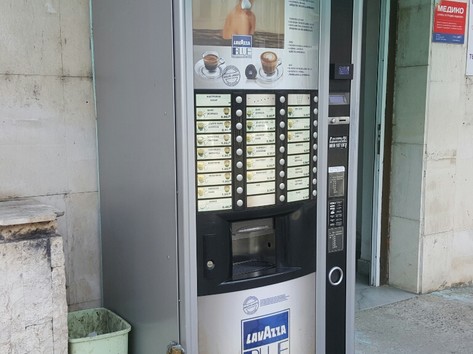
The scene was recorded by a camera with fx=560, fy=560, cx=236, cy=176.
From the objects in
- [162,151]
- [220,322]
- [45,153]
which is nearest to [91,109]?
[45,153]

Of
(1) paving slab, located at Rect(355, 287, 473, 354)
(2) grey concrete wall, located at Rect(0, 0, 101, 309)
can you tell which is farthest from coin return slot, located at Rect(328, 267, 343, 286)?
(2) grey concrete wall, located at Rect(0, 0, 101, 309)

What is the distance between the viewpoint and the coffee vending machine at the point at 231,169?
220cm

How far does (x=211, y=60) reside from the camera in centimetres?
219

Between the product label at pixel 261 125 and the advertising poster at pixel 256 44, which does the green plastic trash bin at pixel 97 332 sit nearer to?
the product label at pixel 261 125

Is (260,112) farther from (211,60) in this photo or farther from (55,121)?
(55,121)

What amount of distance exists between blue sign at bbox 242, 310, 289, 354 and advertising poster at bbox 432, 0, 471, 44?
8.49ft

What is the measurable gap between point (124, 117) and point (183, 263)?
747 mm

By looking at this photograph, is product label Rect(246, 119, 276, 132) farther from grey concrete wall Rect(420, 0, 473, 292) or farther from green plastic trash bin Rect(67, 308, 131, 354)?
grey concrete wall Rect(420, 0, 473, 292)

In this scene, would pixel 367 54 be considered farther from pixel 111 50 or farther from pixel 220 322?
pixel 220 322

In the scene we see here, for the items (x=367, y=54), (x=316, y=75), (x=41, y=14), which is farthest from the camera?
(x=367, y=54)

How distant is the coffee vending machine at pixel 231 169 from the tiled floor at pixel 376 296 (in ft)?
4.87

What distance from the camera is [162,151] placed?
2268 millimetres

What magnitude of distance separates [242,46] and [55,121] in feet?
3.60

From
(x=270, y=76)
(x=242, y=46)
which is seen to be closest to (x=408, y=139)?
(x=270, y=76)
